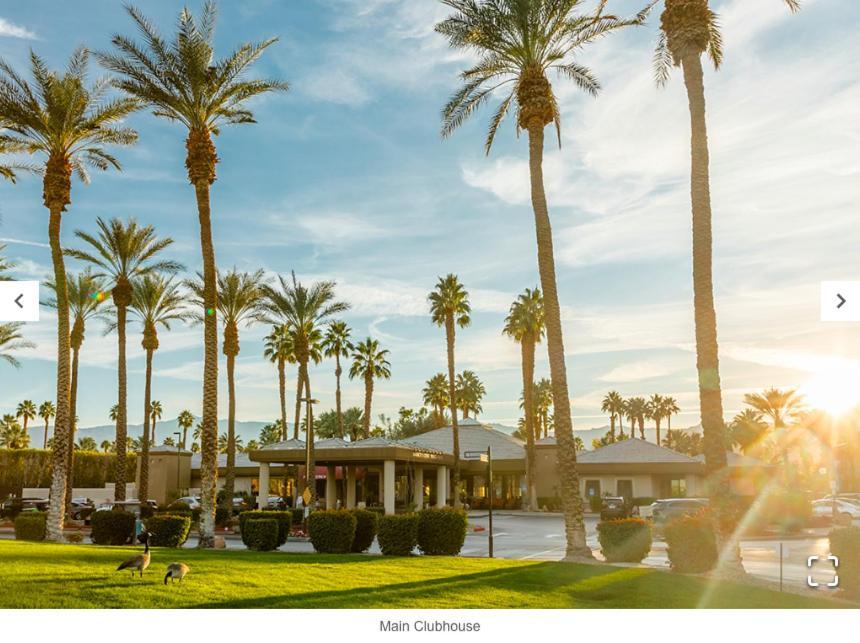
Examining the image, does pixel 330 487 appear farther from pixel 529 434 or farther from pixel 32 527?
pixel 32 527

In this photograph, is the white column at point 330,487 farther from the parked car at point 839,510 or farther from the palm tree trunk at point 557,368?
the palm tree trunk at point 557,368

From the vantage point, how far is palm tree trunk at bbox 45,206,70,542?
23.5m

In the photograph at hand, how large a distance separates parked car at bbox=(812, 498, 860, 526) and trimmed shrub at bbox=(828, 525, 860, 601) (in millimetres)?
25560

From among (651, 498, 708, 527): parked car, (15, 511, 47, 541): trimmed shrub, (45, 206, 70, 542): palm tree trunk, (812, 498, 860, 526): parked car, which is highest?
(45, 206, 70, 542): palm tree trunk

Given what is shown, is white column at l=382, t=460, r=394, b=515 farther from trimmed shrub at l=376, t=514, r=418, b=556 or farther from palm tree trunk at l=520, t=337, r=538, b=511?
trimmed shrub at l=376, t=514, r=418, b=556

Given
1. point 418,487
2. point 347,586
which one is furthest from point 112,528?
point 418,487

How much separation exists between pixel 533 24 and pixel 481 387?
305ft

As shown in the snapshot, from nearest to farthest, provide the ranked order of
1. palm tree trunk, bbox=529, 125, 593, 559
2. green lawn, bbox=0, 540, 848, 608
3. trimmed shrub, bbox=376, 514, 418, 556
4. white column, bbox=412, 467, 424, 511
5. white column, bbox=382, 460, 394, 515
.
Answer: green lawn, bbox=0, 540, 848, 608 → palm tree trunk, bbox=529, 125, 593, 559 → trimmed shrub, bbox=376, 514, 418, 556 → white column, bbox=382, 460, 394, 515 → white column, bbox=412, 467, 424, 511

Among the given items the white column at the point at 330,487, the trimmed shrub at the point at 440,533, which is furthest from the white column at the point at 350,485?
the trimmed shrub at the point at 440,533

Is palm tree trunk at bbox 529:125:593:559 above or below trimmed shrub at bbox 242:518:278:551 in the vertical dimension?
above

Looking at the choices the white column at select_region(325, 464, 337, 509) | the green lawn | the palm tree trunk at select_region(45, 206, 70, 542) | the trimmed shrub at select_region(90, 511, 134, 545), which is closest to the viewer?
the green lawn

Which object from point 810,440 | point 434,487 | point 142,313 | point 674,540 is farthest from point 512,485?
point 674,540

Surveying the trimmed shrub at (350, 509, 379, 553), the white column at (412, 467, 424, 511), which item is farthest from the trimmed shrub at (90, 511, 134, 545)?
the white column at (412, 467, 424, 511)
